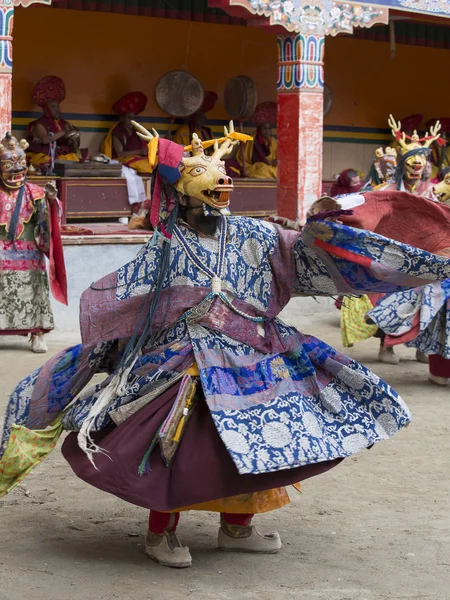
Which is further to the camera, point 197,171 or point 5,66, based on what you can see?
point 5,66

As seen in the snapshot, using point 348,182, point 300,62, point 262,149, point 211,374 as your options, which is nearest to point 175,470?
point 211,374

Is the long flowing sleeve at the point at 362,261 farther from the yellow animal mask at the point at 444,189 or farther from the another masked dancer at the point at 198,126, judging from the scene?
the another masked dancer at the point at 198,126

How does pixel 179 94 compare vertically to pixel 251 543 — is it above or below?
above

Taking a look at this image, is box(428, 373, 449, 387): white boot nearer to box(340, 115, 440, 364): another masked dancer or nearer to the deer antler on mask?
box(340, 115, 440, 364): another masked dancer

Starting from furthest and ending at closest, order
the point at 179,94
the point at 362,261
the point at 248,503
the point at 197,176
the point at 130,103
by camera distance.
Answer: the point at 179,94
the point at 130,103
the point at 197,176
the point at 248,503
the point at 362,261

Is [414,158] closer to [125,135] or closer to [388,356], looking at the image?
[388,356]

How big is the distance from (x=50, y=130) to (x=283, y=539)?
8.71 meters

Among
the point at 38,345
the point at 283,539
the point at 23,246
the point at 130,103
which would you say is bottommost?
the point at 283,539

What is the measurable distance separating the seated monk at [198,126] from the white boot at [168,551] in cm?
1001

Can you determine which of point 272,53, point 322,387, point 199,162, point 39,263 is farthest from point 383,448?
point 272,53

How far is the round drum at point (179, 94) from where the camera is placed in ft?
44.6

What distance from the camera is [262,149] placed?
14398 millimetres

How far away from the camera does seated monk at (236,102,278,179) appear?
14218 millimetres

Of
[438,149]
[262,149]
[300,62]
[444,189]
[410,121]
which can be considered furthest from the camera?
[438,149]
